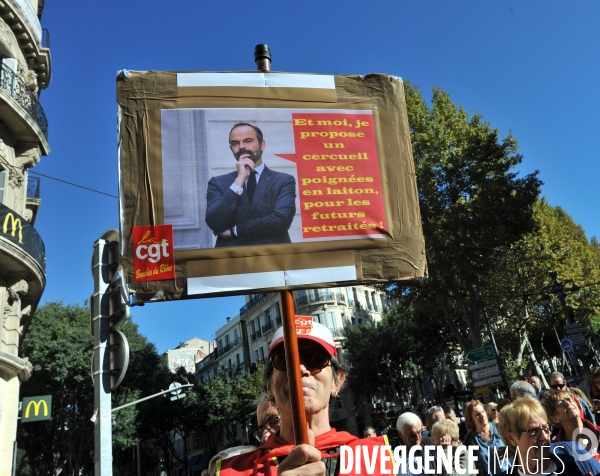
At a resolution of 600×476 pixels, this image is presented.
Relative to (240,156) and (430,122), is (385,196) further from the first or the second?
(430,122)

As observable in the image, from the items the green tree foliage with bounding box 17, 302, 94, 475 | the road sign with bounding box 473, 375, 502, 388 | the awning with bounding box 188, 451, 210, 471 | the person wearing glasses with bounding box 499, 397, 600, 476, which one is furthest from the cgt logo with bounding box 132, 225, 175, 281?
the awning with bounding box 188, 451, 210, 471

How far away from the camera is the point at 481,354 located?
14.8m

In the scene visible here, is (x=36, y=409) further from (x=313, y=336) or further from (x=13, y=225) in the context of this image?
(x=313, y=336)

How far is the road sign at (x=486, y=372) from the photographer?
46.8 feet

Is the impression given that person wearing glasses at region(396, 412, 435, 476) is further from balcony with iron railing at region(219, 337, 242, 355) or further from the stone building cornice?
balcony with iron railing at region(219, 337, 242, 355)

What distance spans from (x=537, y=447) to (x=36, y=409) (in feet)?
42.2

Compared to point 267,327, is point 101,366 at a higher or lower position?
lower

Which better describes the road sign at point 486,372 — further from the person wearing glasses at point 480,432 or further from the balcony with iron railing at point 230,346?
the balcony with iron railing at point 230,346

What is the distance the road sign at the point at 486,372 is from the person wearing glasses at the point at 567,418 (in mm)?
10553

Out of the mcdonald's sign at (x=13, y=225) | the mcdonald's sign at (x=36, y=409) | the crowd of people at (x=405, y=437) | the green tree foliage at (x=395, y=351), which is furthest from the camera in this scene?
the green tree foliage at (x=395, y=351)

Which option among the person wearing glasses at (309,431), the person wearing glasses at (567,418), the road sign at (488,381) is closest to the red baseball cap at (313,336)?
the person wearing glasses at (309,431)

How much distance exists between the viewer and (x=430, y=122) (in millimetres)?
20344

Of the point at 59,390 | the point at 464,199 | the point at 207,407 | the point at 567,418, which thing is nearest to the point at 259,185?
the point at 567,418

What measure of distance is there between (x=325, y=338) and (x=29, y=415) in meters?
13.0
